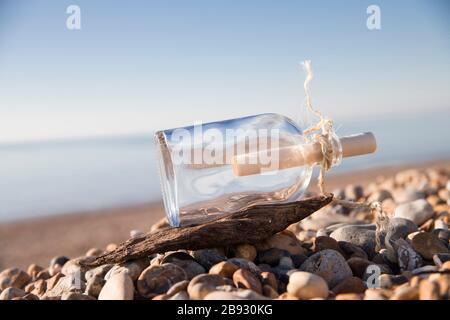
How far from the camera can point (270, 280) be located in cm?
234

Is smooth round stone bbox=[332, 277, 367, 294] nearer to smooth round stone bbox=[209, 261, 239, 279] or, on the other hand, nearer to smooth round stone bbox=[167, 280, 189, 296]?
smooth round stone bbox=[209, 261, 239, 279]

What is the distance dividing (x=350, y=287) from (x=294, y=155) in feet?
2.37

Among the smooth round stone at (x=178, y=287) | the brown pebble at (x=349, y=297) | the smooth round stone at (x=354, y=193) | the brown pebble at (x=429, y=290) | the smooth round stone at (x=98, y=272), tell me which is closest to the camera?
the brown pebble at (x=429, y=290)

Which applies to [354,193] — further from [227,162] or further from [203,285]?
[203,285]

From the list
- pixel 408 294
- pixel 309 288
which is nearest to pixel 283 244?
pixel 309 288

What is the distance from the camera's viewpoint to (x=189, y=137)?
9.12 feet

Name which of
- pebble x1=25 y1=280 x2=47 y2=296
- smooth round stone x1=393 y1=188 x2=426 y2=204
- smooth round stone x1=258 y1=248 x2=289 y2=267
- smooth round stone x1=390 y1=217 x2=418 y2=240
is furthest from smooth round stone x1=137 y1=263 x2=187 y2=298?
smooth round stone x1=393 y1=188 x2=426 y2=204

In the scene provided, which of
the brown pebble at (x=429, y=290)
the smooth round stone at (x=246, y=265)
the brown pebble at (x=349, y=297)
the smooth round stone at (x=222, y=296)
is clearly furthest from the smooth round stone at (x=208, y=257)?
the brown pebble at (x=429, y=290)

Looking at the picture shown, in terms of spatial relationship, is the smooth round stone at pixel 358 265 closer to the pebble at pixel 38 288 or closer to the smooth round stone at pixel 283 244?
the smooth round stone at pixel 283 244

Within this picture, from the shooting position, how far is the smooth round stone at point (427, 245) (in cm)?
286

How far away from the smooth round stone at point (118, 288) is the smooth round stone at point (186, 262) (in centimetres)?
28

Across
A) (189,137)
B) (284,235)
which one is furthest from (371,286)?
(189,137)
